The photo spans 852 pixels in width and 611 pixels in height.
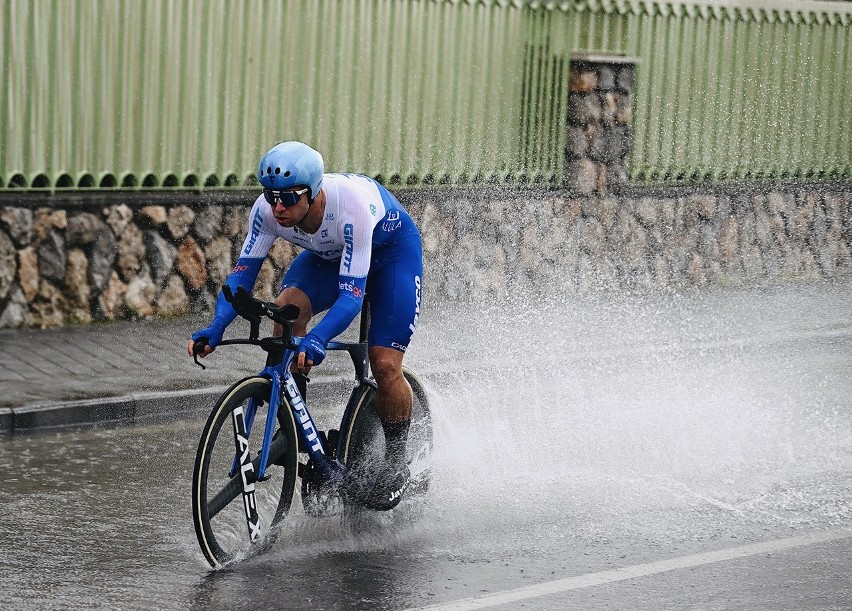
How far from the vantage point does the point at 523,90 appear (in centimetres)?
1464

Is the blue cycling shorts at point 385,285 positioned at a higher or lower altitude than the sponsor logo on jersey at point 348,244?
lower

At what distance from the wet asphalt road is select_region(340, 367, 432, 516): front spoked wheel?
0.47ft

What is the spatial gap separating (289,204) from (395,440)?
1.39 m

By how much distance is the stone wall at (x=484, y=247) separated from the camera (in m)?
11.6

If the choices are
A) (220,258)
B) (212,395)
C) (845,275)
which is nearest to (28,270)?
(220,258)

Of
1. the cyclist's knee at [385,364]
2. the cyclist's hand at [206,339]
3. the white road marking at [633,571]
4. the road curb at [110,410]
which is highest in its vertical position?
the cyclist's hand at [206,339]

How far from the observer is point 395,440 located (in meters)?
7.00

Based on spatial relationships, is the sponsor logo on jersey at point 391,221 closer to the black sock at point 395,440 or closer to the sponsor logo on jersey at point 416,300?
the sponsor logo on jersey at point 416,300

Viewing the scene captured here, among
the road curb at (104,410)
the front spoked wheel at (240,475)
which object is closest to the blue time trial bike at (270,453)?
the front spoked wheel at (240,475)

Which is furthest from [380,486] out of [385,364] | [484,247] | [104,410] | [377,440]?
[484,247]

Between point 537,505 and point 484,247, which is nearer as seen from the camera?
point 537,505

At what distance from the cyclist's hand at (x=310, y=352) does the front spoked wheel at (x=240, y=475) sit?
0.28 metres

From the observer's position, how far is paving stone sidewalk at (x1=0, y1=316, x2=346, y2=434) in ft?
29.6

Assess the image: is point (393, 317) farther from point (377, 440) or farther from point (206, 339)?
point (206, 339)
